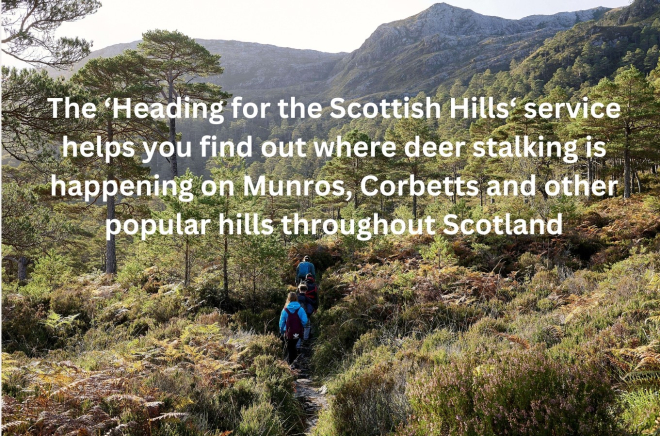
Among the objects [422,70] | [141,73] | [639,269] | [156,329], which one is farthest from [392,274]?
[422,70]

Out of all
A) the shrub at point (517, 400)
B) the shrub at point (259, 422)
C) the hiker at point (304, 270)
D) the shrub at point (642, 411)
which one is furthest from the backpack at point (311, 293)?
the shrub at point (642, 411)

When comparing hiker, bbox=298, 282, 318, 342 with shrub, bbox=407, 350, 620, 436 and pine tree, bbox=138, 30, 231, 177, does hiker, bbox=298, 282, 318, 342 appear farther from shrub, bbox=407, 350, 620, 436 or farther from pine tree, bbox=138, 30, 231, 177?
pine tree, bbox=138, 30, 231, 177

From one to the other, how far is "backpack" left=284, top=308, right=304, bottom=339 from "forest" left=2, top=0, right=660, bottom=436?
1.79 feet

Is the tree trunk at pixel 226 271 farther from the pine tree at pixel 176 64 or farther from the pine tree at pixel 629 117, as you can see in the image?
the pine tree at pixel 629 117

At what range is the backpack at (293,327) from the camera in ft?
25.9

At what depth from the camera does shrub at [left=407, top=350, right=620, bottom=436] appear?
2.94 meters

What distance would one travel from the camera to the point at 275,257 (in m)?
11.5

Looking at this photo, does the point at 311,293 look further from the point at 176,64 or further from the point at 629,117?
the point at 629,117

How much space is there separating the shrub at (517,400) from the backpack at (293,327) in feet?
14.3

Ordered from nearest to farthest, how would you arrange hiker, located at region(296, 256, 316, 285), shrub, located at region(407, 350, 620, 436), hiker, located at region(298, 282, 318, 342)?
shrub, located at region(407, 350, 620, 436) < hiker, located at region(298, 282, 318, 342) < hiker, located at region(296, 256, 316, 285)

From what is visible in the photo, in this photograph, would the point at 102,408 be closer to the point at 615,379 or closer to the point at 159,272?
the point at 615,379

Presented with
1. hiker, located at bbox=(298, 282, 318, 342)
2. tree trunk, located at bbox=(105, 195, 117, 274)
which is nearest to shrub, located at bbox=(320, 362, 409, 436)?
hiker, located at bbox=(298, 282, 318, 342)

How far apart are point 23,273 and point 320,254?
21494 mm

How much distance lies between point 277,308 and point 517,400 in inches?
357
